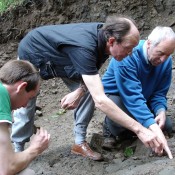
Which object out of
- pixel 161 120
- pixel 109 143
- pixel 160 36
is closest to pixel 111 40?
pixel 160 36

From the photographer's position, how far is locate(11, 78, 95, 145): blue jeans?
165 inches

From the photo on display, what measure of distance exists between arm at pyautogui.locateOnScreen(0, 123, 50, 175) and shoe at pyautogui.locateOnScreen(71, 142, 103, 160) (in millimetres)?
1269

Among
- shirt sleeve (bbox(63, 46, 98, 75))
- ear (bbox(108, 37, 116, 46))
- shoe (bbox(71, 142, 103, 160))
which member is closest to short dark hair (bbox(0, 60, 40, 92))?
shirt sleeve (bbox(63, 46, 98, 75))

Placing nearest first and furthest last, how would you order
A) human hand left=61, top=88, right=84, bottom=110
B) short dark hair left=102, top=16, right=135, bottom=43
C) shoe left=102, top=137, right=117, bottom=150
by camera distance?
short dark hair left=102, top=16, right=135, bottom=43 < human hand left=61, top=88, right=84, bottom=110 < shoe left=102, top=137, right=117, bottom=150

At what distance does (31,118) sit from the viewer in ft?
14.0

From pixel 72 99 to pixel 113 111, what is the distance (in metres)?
0.50

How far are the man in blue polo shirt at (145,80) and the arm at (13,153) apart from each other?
3.83 ft

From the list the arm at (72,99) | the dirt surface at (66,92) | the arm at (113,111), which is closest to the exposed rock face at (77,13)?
the dirt surface at (66,92)

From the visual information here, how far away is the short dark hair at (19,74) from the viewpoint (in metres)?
2.89

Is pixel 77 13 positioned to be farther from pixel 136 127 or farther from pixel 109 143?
pixel 136 127

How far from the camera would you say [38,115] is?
627 centimetres

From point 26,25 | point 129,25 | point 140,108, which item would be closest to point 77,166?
point 140,108

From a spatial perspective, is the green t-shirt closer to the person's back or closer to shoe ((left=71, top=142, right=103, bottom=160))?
the person's back

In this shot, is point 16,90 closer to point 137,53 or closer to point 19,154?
point 19,154
